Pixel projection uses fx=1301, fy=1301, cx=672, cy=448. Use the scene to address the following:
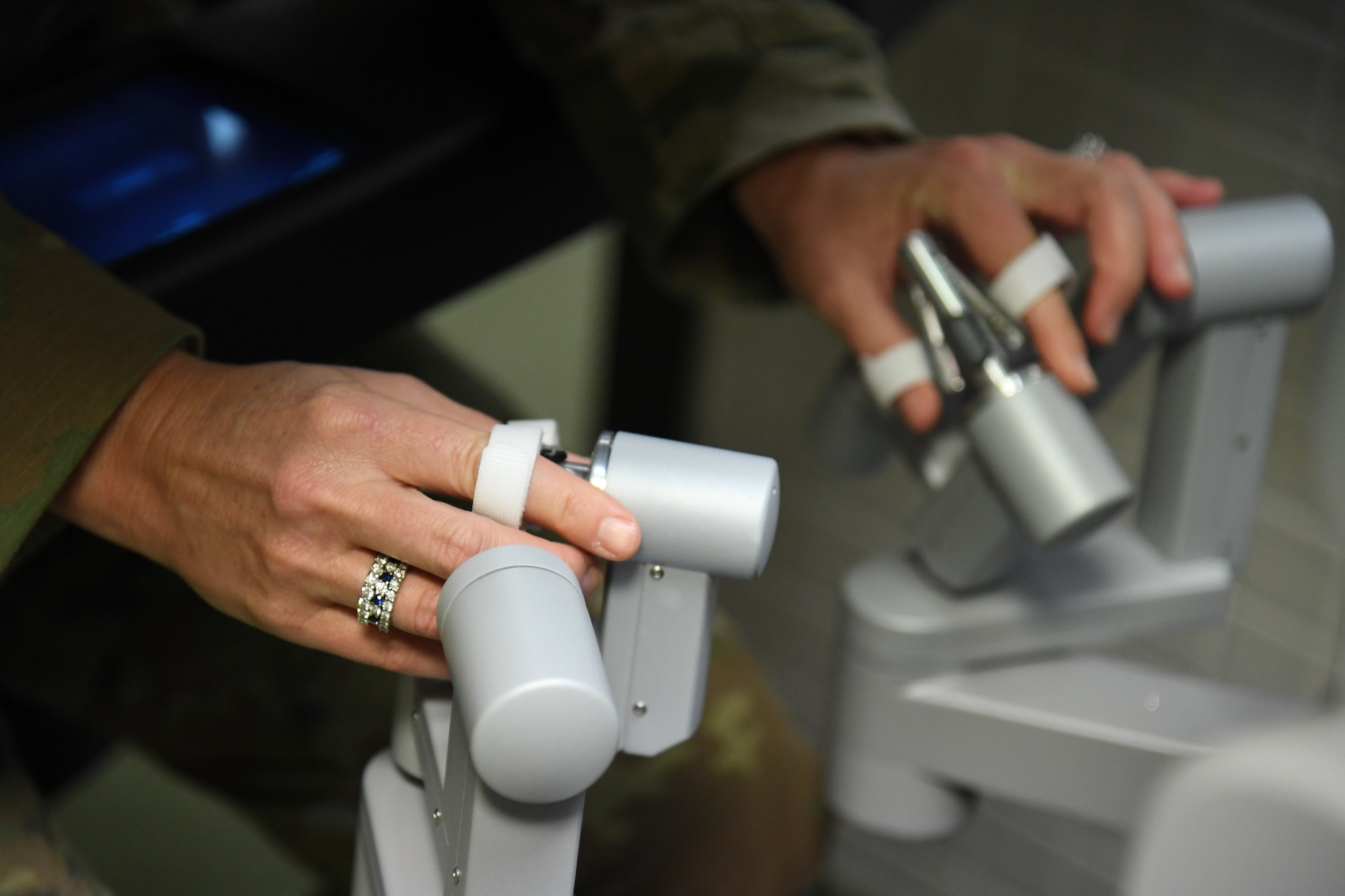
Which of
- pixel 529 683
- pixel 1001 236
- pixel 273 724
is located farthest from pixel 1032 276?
pixel 273 724

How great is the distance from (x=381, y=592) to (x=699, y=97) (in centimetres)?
39

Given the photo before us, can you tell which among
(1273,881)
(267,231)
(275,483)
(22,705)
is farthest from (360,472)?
(22,705)

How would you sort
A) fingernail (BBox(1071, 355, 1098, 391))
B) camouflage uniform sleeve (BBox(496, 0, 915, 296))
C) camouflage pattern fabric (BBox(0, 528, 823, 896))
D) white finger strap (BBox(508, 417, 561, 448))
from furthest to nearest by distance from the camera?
camouflage pattern fabric (BBox(0, 528, 823, 896))
camouflage uniform sleeve (BBox(496, 0, 915, 296))
fingernail (BBox(1071, 355, 1098, 391))
white finger strap (BBox(508, 417, 561, 448))

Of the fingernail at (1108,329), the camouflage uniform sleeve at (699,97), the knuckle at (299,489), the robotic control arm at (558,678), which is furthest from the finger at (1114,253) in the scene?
the knuckle at (299,489)

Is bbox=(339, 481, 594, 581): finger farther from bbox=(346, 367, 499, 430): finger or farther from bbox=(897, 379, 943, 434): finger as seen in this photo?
bbox=(897, 379, 943, 434): finger

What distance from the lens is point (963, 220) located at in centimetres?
61

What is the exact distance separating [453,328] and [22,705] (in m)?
0.74

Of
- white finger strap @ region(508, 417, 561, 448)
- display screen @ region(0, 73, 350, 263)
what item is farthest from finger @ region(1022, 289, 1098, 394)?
display screen @ region(0, 73, 350, 263)

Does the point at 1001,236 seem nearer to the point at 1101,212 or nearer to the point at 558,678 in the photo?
the point at 1101,212

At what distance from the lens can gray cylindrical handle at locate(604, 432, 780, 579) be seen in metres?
0.40

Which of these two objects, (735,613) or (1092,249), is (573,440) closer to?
(735,613)

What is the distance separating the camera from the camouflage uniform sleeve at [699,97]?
2.28 feet

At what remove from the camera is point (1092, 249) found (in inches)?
22.9

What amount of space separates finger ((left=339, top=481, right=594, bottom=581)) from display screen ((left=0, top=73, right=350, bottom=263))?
22cm
